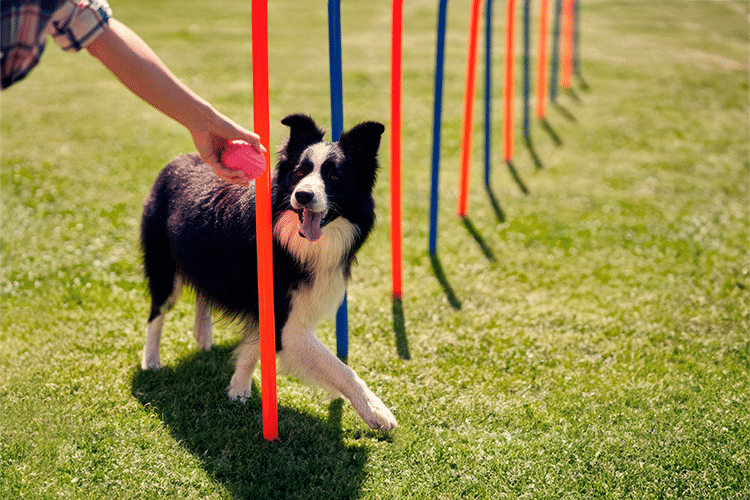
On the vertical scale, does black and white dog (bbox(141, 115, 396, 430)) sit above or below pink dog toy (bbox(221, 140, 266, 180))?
below

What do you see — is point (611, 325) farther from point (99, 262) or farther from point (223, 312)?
point (99, 262)

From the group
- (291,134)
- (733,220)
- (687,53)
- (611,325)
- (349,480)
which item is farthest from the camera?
(687,53)

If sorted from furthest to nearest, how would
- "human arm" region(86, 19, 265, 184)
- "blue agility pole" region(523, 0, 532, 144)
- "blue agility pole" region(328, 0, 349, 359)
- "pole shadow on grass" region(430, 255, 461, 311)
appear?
"blue agility pole" region(523, 0, 532, 144)
"pole shadow on grass" region(430, 255, 461, 311)
"blue agility pole" region(328, 0, 349, 359)
"human arm" region(86, 19, 265, 184)

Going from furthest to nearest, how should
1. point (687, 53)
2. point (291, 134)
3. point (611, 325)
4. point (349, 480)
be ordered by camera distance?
point (687, 53), point (611, 325), point (291, 134), point (349, 480)

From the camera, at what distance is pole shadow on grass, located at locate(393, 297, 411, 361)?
15.6 feet

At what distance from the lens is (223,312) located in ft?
13.2

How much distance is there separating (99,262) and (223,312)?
2621mm

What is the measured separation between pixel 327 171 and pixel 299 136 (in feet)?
0.91

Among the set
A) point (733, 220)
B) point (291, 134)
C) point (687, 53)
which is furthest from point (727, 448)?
point (687, 53)

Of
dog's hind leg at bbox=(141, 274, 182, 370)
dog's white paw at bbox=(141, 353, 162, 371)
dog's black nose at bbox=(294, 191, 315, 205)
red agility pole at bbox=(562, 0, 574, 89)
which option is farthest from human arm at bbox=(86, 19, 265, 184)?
red agility pole at bbox=(562, 0, 574, 89)

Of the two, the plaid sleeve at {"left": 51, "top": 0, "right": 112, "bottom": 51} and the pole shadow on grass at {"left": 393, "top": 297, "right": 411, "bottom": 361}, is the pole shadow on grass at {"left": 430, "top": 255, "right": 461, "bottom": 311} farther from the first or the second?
the plaid sleeve at {"left": 51, "top": 0, "right": 112, "bottom": 51}

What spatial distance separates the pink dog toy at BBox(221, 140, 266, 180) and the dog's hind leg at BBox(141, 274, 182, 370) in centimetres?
197

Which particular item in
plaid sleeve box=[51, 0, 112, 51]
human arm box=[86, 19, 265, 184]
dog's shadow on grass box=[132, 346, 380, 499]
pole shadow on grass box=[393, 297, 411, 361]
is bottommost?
pole shadow on grass box=[393, 297, 411, 361]

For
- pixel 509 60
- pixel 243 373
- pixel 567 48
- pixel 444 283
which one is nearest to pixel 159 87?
pixel 243 373
